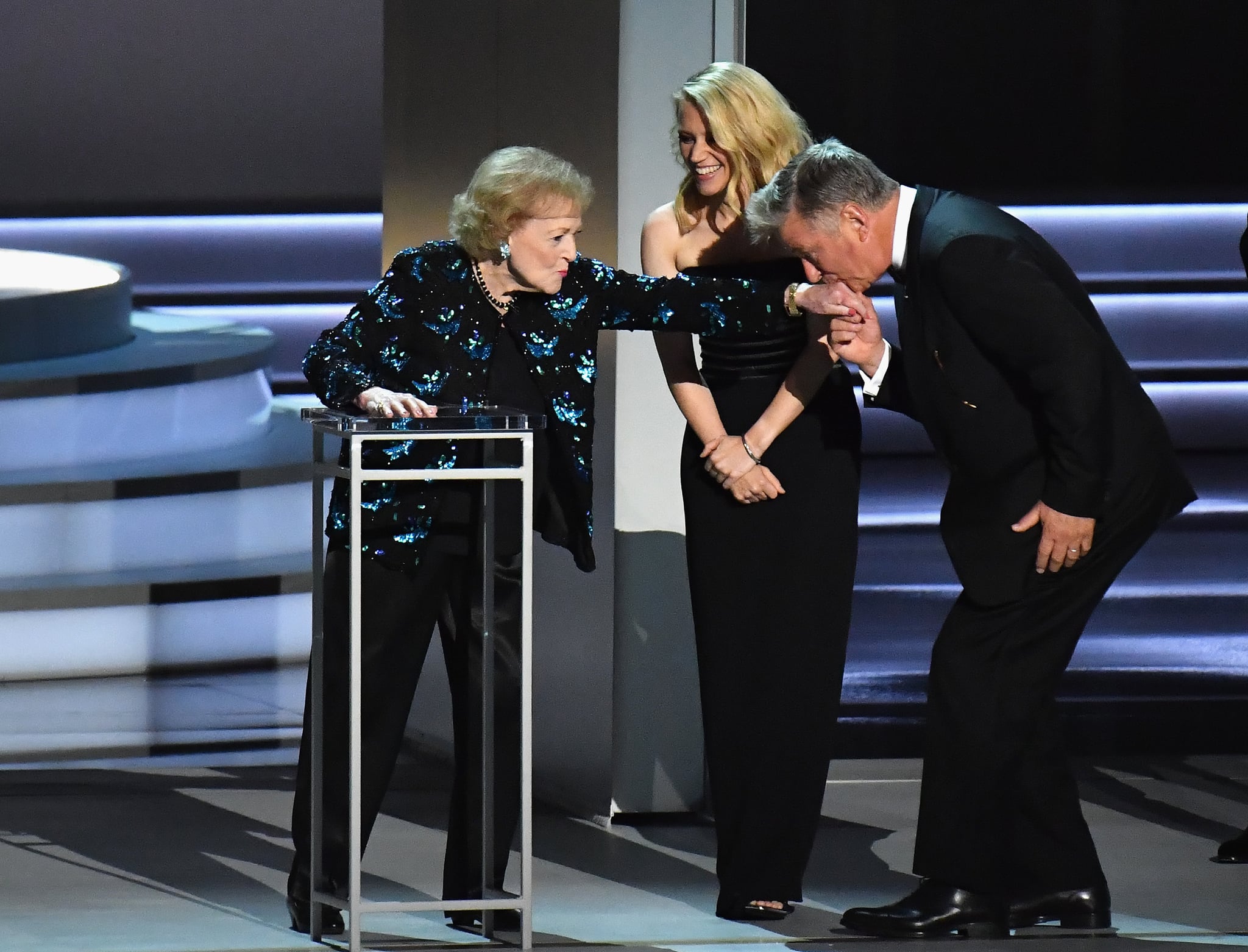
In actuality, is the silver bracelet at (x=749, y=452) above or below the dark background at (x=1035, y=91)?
below

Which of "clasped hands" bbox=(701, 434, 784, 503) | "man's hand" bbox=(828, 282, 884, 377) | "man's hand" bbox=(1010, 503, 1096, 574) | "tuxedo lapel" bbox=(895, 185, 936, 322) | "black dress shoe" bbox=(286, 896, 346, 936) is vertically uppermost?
"tuxedo lapel" bbox=(895, 185, 936, 322)

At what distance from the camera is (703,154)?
3.56m

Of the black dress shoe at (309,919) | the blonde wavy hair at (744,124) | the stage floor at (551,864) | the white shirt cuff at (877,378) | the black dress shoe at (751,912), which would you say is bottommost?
the stage floor at (551,864)

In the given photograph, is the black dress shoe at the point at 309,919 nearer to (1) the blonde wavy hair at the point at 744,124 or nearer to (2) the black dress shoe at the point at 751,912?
(2) the black dress shoe at the point at 751,912

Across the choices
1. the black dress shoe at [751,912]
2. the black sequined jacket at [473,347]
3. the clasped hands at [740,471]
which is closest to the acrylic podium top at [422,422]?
the black sequined jacket at [473,347]

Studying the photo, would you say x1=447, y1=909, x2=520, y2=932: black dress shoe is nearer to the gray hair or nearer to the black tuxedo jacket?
the black tuxedo jacket

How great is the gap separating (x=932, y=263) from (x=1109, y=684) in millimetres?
2194

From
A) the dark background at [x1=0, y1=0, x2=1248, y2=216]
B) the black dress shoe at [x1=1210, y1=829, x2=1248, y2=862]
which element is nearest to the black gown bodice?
the dark background at [x1=0, y1=0, x2=1248, y2=216]

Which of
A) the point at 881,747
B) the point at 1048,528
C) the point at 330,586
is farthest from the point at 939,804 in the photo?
the point at 881,747

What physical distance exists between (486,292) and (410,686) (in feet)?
2.28

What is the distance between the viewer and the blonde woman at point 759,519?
11.6ft

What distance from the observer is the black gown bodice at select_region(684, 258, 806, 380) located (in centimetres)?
355

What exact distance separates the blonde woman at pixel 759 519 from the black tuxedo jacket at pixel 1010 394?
240mm

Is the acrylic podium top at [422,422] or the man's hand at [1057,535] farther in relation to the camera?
the man's hand at [1057,535]
